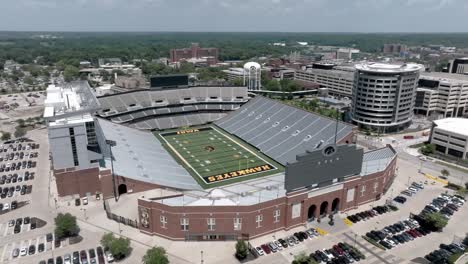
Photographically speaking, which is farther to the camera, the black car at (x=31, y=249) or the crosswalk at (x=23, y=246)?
the black car at (x=31, y=249)

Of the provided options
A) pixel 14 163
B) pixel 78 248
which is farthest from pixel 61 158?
pixel 14 163

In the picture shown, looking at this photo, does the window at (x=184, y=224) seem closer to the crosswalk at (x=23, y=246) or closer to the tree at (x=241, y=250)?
the tree at (x=241, y=250)

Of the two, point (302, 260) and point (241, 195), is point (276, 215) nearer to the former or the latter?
point (241, 195)

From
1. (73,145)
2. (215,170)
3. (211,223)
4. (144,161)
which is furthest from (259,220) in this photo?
(73,145)

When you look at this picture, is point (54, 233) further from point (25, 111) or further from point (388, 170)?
point (25, 111)

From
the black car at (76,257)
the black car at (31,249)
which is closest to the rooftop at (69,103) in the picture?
the black car at (31,249)

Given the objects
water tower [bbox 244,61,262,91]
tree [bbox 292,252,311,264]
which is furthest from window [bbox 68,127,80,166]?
water tower [bbox 244,61,262,91]

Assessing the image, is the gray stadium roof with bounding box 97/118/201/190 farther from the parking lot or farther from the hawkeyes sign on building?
the hawkeyes sign on building

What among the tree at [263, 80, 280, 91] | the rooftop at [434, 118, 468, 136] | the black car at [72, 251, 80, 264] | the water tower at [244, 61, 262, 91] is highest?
the water tower at [244, 61, 262, 91]
